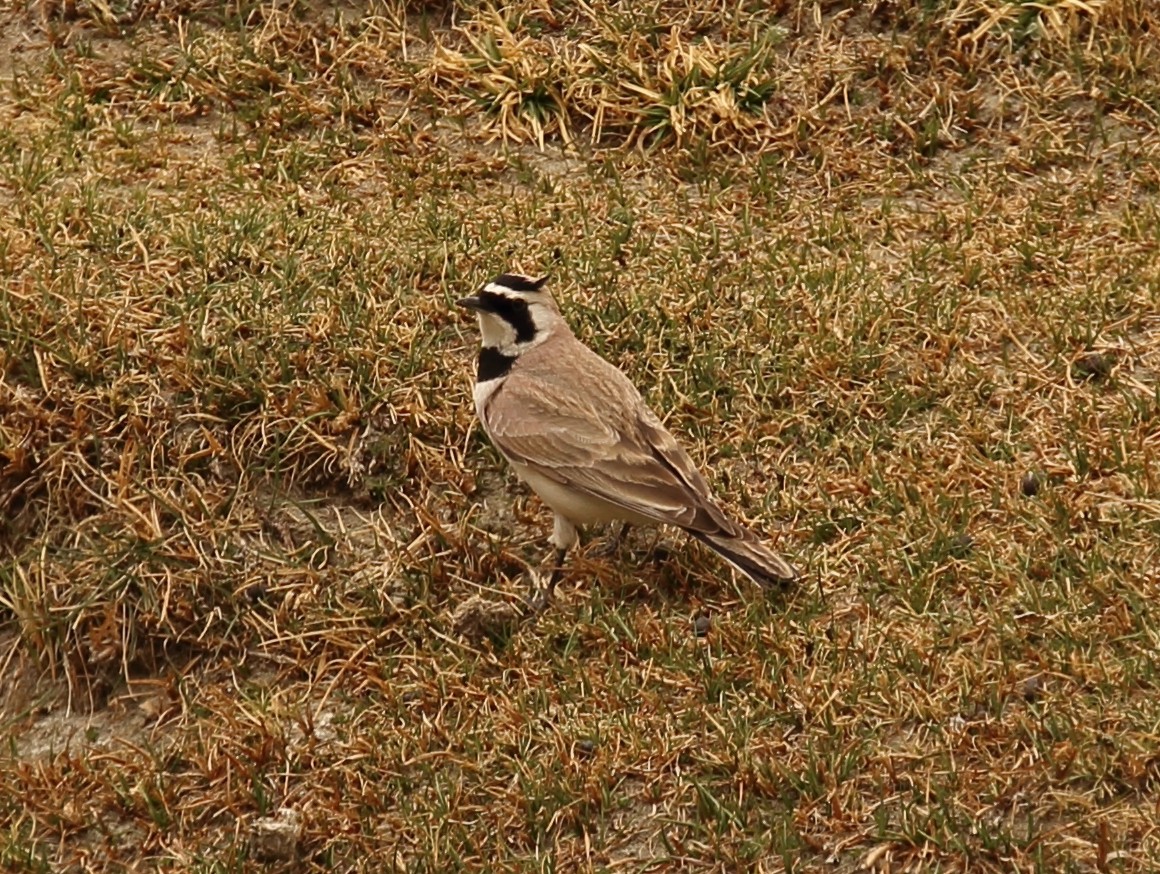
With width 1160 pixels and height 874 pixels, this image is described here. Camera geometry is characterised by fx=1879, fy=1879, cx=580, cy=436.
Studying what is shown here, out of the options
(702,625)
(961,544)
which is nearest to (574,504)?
(702,625)

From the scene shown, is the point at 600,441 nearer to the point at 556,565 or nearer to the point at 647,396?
the point at 556,565

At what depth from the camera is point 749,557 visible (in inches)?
279

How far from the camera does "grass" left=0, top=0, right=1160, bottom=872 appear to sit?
6.52m

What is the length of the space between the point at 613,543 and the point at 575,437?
485 millimetres

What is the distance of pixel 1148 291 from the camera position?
28.1 ft

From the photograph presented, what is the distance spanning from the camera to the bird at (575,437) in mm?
7164

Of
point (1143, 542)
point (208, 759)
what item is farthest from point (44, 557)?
point (1143, 542)

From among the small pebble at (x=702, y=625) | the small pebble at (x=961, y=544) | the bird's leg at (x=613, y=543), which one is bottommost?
the bird's leg at (x=613, y=543)

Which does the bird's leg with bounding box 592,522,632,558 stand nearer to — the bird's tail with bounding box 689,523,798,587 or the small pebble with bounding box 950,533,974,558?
the bird's tail with bounding box 689,523,798,587

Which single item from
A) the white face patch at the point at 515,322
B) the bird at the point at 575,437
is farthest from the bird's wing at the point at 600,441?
the white face patch at the point at 515,322

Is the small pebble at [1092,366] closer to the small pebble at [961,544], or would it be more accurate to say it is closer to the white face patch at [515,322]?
the small pebble at [961,544]

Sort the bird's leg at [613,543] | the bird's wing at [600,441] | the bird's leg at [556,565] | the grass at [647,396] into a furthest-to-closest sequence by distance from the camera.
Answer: the bird's leg at [613,543] → the bird's leg at [556,565] → the bird's wing at [600,441] → the grass at [647,396]

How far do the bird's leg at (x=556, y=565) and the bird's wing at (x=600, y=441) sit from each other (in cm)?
24

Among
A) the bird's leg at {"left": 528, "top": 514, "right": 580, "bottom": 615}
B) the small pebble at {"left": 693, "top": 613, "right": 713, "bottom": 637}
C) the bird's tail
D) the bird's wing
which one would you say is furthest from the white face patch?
the small pebble at {"left": 693, "top": 613, "right": 713, "bottom": 637}
